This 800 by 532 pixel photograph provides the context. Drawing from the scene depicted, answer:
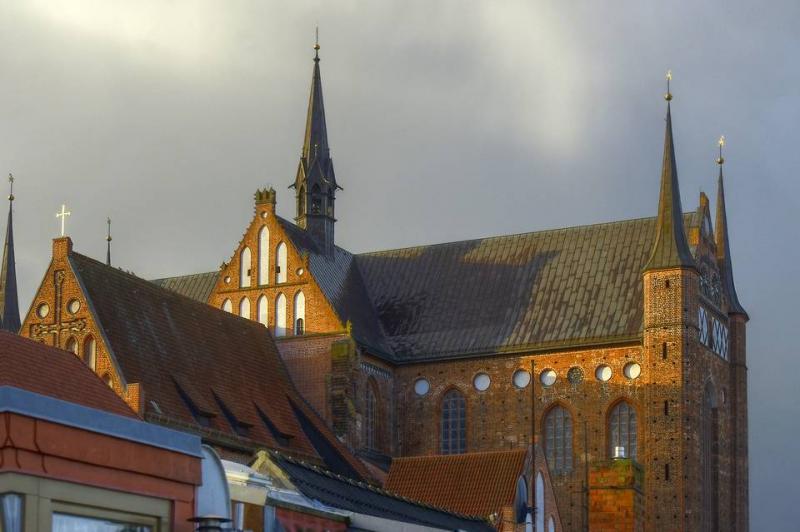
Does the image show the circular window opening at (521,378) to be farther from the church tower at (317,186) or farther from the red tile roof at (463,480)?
the red tile roof at (463,480)

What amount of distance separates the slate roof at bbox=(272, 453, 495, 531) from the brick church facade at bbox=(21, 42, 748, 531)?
105 ft

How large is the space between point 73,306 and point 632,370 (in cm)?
2001

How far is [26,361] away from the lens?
34.7 m

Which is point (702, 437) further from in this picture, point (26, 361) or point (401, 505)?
point (401, 505)

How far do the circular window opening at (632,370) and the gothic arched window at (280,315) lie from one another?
11.9 m

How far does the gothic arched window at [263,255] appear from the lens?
6122 cm

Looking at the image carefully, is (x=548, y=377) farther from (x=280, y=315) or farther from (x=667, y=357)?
(x=280, y=315)

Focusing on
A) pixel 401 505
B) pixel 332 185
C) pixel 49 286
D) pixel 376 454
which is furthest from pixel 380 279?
pixel 401 505

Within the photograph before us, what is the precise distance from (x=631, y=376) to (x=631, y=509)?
28.7 meters

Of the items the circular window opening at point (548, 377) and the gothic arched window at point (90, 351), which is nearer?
the gothic arched window at point (90, 351)

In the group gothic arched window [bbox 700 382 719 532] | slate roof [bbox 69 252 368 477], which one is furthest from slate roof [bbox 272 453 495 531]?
gothic arched window [bbox 700 382 719 532]

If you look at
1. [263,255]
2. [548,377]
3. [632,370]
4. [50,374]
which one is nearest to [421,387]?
[548,377]

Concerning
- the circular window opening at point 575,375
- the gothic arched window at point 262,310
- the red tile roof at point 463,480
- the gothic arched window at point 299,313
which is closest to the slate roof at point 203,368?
the gothic arched window at point 299,313

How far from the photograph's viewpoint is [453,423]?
62.0 m
